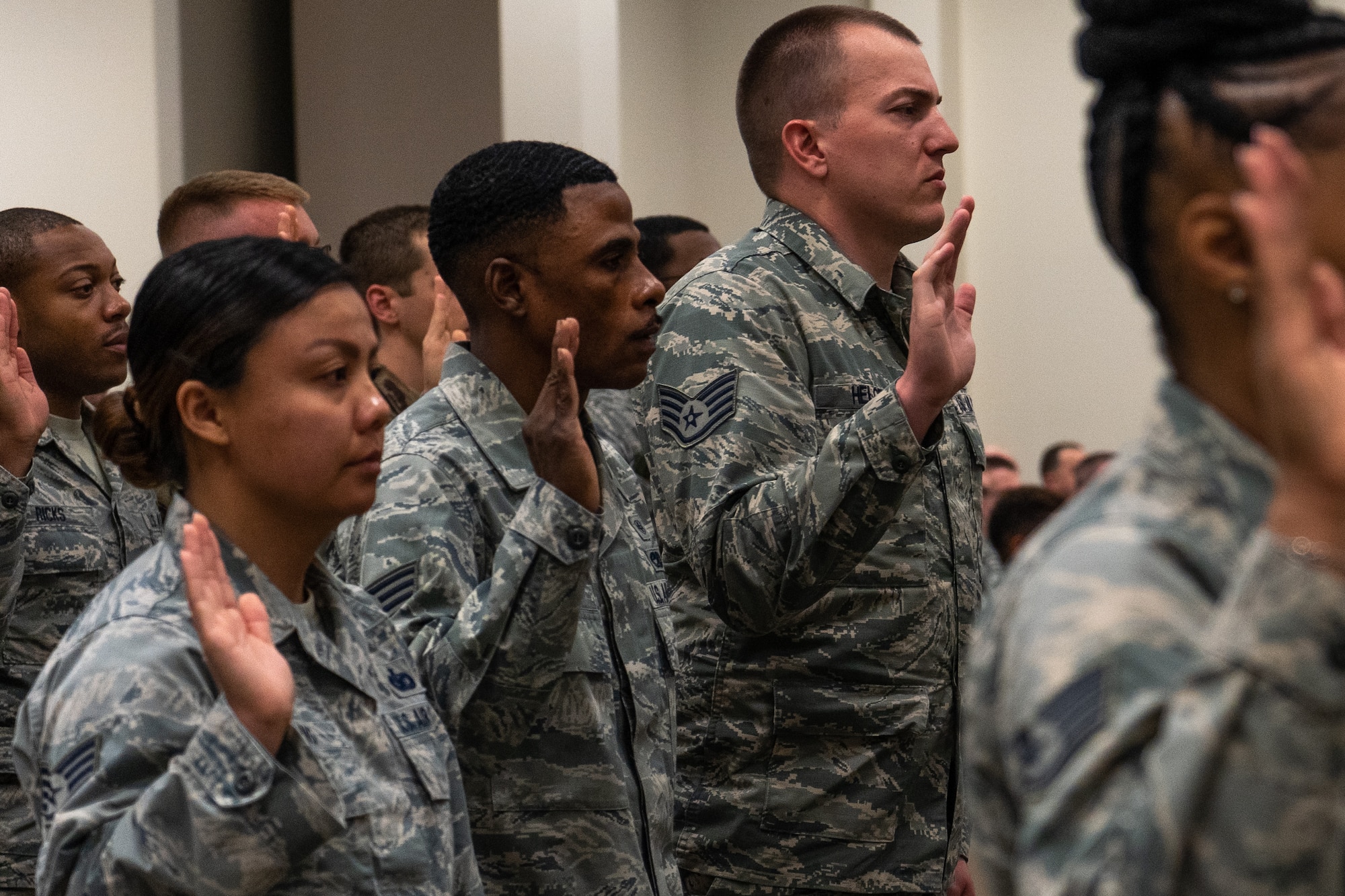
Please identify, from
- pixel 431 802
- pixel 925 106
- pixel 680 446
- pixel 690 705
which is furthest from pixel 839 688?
pixel 925 106

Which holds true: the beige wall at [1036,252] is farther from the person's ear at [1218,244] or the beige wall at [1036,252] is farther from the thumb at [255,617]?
the person's ear at [1218,244]

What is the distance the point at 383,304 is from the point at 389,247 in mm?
146

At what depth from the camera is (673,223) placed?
13.1 ft

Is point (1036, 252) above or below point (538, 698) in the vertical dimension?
below

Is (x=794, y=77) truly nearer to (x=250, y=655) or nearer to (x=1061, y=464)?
(x=250, y=655)

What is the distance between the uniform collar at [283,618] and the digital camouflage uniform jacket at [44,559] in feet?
3.07

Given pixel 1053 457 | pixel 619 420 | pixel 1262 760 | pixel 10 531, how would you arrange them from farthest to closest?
pixel 1053 457, pixel 619 420, pixel 10 531, pixel 1262 760

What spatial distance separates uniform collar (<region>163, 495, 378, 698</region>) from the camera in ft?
4.71

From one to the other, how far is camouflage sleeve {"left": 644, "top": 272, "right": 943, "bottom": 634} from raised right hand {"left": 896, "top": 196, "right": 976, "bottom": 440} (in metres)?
0.02

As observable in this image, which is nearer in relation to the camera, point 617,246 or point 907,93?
point 617,246

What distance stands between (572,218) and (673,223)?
2053mm

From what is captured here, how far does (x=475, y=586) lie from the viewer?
1.74 meters

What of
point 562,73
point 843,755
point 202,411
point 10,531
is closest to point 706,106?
point 562,73

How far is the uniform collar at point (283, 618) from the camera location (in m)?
1.44
